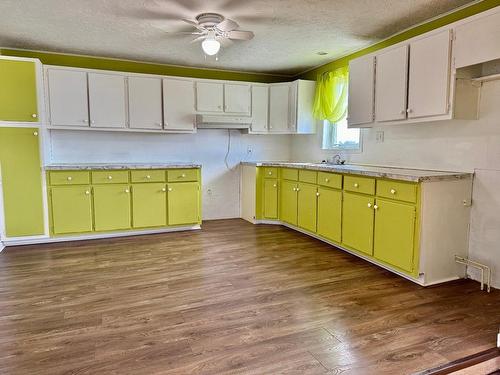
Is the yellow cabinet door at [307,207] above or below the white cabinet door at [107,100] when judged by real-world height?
below

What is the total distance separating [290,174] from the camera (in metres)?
4.75

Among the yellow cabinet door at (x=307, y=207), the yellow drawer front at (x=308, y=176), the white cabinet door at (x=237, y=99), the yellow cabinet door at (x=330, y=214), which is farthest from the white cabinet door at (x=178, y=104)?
the yellow cabinet door at (x=330, y=214)

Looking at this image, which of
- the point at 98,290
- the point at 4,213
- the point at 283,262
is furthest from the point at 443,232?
the point at 4,213

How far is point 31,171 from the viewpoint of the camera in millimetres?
3957

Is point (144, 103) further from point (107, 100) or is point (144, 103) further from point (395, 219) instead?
point (395, 219)

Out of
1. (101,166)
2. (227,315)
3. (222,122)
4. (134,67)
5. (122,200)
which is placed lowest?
(227,315)

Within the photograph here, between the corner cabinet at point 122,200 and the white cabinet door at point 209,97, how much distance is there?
0.96m

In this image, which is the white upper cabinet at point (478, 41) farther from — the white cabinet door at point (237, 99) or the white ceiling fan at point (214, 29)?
the white cabinet door at point (237, 99)

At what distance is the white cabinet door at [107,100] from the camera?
171 inches

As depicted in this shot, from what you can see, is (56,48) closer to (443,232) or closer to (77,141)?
(77,141)

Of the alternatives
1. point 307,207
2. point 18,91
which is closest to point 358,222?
point 307,207

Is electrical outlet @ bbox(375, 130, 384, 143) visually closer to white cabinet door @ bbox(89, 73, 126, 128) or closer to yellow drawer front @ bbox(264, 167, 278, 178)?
yellow drawer front @ bbox(264, 167, 278, 178)

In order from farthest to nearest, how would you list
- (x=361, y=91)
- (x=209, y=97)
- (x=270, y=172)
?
(x=270, y=172), (x=209, y=97), (x=361, y=91)

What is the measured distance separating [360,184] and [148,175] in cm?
262
